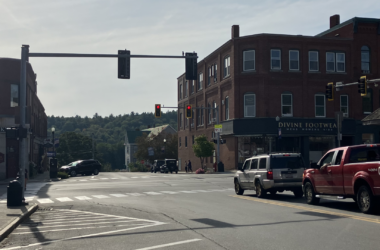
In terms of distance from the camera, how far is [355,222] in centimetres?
1202

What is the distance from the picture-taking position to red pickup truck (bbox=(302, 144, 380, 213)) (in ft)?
Result: 43.5

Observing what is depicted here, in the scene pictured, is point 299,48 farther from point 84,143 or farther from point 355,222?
point 84,143

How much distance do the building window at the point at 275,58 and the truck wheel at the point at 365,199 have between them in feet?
120

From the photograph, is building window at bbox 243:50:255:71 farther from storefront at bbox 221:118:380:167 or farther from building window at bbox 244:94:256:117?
storefront at bbox 221:118:380:167

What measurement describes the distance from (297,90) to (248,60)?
601cm

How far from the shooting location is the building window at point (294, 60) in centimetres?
5012

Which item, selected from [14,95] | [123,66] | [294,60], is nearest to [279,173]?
[123,66]

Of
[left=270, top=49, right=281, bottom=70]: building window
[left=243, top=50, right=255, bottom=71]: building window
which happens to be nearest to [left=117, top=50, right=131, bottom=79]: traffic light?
[left=243, top=50, right=255, bottom=71]: building window

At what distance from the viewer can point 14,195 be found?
17875 mm

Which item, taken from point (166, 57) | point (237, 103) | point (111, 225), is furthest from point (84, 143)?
point (111, 225)

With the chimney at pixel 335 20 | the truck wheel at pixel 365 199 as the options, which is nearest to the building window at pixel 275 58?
the chimney at pixel 335 20

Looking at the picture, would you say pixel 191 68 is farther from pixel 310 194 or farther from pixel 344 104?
pixel 344 104

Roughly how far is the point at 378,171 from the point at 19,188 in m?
12.7

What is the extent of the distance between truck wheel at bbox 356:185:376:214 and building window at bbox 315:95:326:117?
37.4 meters
